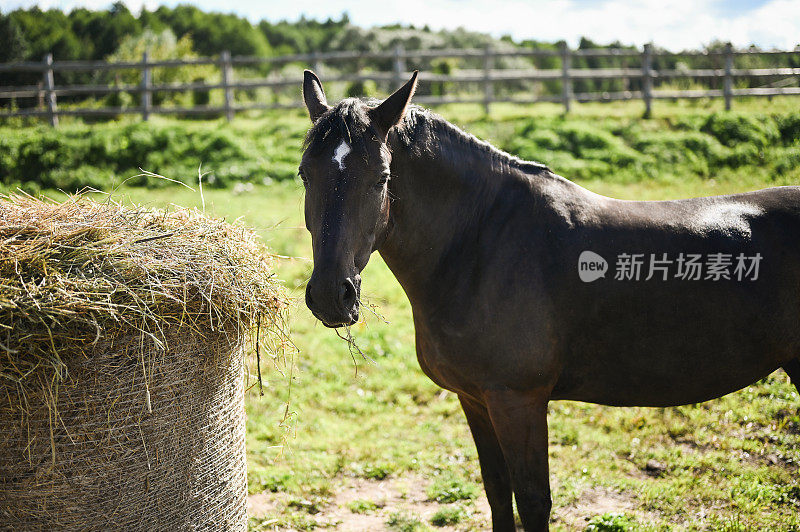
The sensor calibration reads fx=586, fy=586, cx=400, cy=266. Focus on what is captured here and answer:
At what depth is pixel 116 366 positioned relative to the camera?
7.80 feet

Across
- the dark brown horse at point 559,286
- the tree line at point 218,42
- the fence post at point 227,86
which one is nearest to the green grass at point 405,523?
the dark brown horse at point 559,286

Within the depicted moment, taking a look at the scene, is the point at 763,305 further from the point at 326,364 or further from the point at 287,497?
the point at 326,364

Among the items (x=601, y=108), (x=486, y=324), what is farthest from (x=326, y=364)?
(x=601, y=108)

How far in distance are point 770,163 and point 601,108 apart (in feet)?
16.5

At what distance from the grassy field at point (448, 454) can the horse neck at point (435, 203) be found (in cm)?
37

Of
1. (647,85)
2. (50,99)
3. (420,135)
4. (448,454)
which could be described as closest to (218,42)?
(50,99)

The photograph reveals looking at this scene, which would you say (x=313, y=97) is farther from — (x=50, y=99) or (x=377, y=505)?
(x=50, y=99)

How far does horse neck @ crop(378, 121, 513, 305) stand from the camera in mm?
2865

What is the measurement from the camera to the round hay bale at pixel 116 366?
224cm

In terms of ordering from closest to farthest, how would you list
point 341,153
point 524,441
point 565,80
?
point 341,153 → point 524,441 → point 565,80

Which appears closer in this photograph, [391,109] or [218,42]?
[391,109]

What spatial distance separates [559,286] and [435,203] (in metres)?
0.74

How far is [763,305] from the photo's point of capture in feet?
9.61

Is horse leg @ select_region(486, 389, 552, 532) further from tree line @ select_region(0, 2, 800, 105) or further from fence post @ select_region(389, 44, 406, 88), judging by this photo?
fence post @ select_region(389, 44, 406, 88)
